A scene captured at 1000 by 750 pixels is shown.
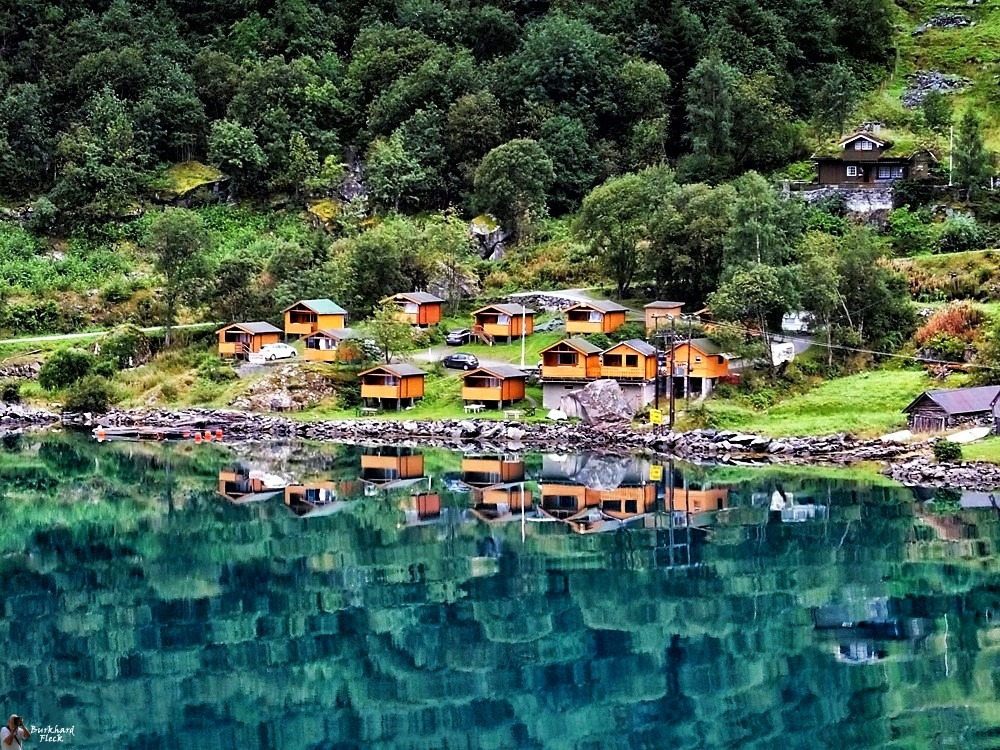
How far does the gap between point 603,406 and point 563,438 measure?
2196 millimetres

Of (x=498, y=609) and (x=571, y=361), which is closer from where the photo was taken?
(x=498, y=609)

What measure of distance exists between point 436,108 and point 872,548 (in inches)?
2086

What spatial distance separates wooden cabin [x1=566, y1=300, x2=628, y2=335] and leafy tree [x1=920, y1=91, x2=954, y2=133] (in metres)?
25.0

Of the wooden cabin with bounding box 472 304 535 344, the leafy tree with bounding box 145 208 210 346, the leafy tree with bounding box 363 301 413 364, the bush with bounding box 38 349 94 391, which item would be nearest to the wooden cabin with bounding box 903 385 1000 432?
the wooden cabin with bounding box 472 304 535 344

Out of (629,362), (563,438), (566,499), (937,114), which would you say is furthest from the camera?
(937,114)

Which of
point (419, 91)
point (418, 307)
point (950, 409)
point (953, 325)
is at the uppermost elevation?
point (419, 91)

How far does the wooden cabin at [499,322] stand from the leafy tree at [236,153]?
2401cm

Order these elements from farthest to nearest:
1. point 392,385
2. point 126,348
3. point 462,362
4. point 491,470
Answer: point 126,348, point 462,362, point 392,385, point 491,470

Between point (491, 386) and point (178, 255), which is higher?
point (178, 255)

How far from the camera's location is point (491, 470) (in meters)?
49.0

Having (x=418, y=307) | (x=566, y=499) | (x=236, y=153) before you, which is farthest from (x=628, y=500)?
(x=236, y=153)

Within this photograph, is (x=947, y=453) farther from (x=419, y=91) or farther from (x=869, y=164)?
(x=419, y=91)

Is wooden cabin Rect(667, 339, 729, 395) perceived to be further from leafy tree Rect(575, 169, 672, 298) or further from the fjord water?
the fjord water

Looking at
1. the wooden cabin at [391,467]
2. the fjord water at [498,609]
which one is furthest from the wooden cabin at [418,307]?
the fjord water at [498,609]
